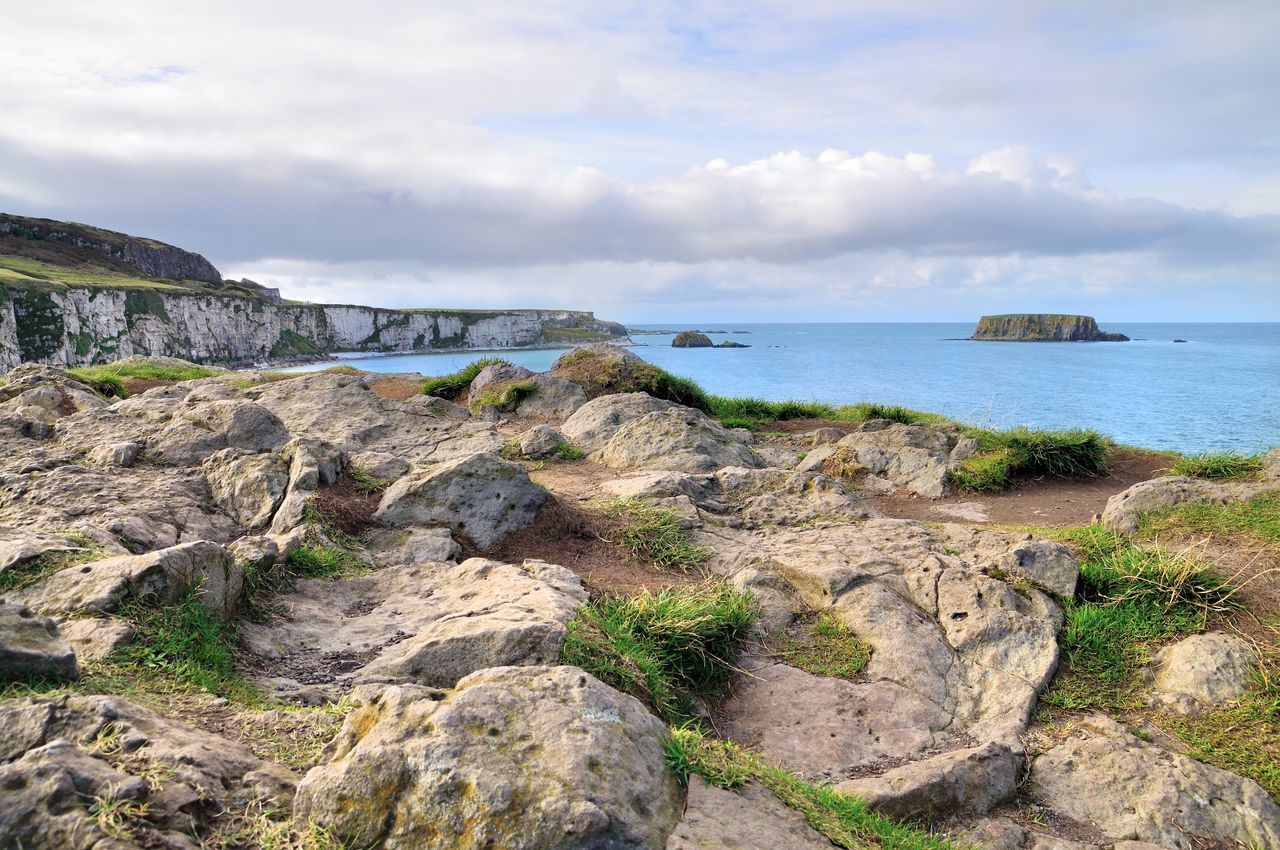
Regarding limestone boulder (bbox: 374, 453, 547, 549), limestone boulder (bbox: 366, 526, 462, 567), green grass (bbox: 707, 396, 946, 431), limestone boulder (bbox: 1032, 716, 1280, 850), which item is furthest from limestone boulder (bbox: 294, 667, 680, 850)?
green grass (bbox: 707, 396, 946, 431)

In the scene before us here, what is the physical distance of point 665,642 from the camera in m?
6.35

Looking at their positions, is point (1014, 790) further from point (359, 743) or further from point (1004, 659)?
point (359, 743)

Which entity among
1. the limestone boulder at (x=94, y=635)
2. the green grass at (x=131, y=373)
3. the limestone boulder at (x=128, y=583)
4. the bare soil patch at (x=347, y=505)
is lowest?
the bare soil patch at (x=347, y=505)

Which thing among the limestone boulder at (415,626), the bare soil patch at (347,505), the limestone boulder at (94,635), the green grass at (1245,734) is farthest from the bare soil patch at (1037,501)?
the limestone boulder at (94,635)

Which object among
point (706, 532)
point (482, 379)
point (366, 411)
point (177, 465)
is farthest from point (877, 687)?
point (482, 379)

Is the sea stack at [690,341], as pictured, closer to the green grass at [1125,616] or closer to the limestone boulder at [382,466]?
the limestone boulder at [382,466]

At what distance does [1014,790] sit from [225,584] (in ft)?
20.5

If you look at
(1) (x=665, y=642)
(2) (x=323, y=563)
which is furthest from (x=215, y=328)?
(1) (x=665, y=642)

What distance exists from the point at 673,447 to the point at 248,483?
23.7 feet

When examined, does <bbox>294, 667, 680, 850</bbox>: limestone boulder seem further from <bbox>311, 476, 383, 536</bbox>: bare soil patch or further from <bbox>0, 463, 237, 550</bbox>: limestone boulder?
<bbox>311, 476, 383, 536</bbox>: bare soil patch

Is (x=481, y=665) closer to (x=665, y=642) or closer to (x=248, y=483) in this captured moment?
(x=665, y=642)

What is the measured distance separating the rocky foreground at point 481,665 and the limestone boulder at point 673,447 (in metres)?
0.11

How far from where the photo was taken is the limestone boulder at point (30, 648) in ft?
12.1

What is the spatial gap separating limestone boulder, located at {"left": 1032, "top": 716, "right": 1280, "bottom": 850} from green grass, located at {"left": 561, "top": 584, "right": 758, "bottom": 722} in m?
2.64
